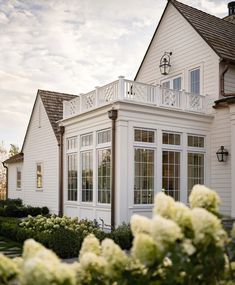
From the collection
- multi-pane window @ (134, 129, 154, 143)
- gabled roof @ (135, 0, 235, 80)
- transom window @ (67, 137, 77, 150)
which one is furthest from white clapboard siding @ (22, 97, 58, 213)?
gabled roof @ (135, 0, 235, 80)

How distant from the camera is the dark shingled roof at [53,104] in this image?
19312 mm

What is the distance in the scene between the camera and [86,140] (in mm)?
14227

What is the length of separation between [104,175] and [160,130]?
2.34 meters

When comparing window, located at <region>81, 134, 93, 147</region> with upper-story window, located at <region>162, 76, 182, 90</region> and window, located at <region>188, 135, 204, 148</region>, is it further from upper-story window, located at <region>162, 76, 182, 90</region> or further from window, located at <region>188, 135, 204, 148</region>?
upper-story window, located at <region>162, 76, 182, 90</region>

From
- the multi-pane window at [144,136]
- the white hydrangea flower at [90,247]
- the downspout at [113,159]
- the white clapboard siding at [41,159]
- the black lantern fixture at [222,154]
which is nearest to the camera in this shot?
the white hydrangea flower at [90,247]

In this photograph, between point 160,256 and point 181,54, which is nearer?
point 160,256

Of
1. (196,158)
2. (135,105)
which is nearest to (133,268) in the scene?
(135,105)

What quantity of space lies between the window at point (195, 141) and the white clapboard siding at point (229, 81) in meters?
2.09

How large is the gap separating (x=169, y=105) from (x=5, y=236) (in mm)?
6680

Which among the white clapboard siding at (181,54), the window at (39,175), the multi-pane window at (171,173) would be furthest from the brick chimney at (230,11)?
the window at (39,175)

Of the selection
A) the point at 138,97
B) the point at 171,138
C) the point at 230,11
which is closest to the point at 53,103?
the point at 138,97

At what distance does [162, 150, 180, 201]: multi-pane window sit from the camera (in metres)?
12.9

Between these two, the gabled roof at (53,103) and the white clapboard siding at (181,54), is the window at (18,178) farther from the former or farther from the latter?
the white clapboard siding at (181,54)

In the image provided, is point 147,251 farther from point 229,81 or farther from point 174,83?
point 174,83
